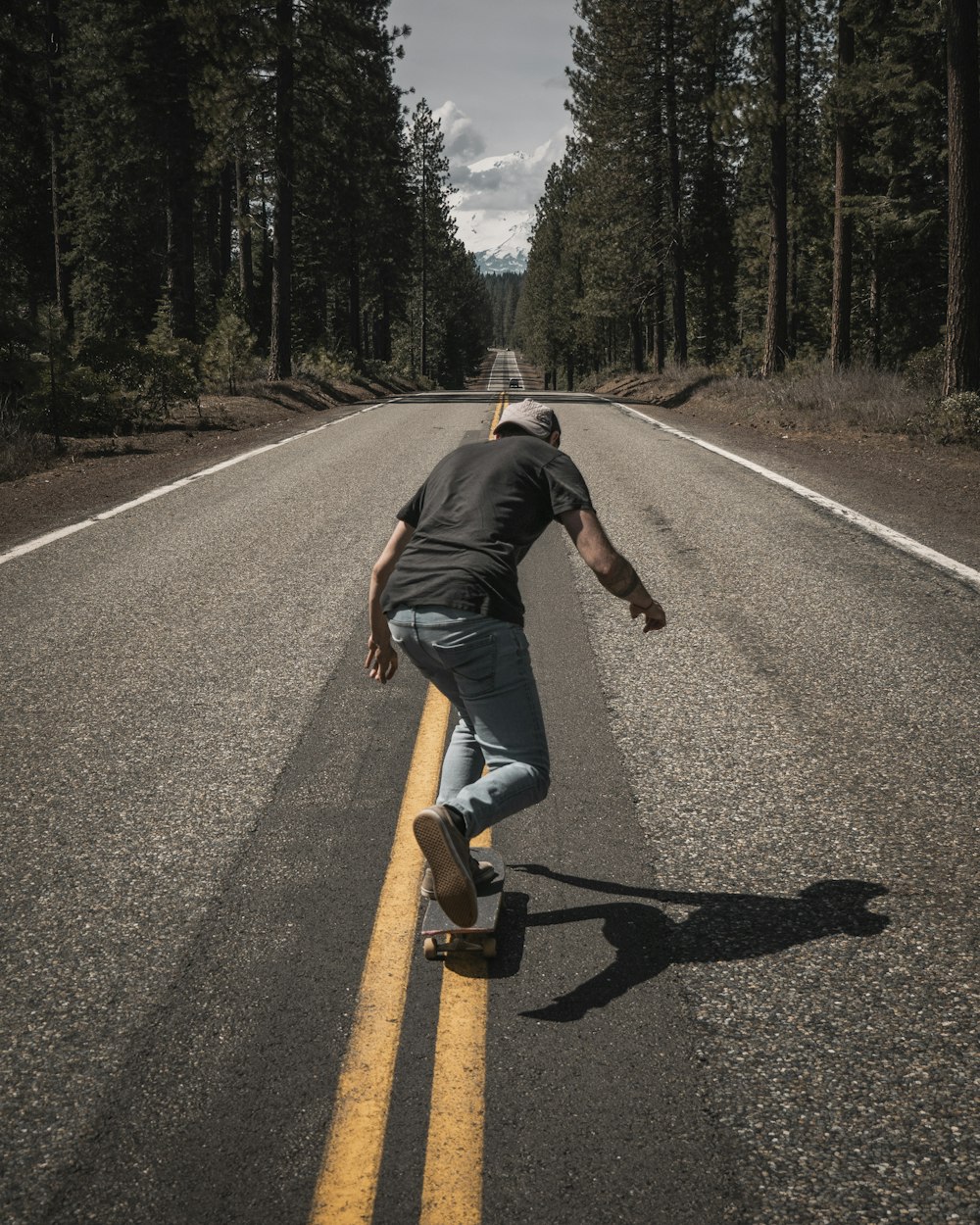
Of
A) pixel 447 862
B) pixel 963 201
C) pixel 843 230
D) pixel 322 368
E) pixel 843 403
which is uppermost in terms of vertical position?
pixel 843 230

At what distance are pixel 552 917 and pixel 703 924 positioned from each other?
488 millimetres

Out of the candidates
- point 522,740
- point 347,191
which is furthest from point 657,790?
point 347,191

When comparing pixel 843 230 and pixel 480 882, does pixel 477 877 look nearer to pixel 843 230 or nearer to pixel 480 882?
pixel 480 882

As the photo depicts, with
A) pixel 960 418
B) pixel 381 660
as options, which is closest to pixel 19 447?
pixel 381 660

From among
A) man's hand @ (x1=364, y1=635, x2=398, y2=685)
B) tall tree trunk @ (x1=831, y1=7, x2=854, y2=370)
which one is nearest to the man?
man's hand @ (x1=364, y1=635, x2=398, y2=685)

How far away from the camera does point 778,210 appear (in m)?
23.7

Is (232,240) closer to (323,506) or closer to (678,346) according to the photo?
(678,346)

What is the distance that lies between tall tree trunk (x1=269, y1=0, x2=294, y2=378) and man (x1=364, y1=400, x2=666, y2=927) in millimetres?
22636

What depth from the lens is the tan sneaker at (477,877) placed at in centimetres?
298

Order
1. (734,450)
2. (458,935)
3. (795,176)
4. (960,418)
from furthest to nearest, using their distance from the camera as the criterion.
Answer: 1. (795,176)
2. (734,450)
3. (960,418)
4. (458,935)

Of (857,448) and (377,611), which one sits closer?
(377,611)

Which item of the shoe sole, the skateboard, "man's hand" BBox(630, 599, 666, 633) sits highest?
"man's hand" BBox(630, 599, 666, 633)

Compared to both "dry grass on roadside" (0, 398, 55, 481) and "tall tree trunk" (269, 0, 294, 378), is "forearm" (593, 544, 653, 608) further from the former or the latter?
"tall tree trunk" (269, 0, 294, 378)

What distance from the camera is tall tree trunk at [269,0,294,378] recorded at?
23.7m
